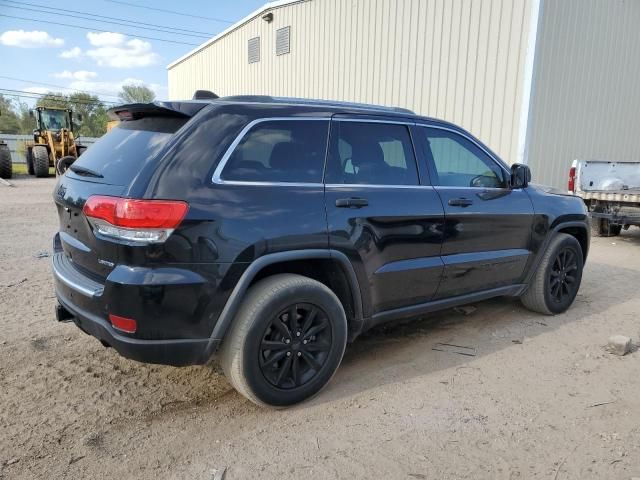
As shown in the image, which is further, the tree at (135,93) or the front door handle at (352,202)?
the tree at (135,93)

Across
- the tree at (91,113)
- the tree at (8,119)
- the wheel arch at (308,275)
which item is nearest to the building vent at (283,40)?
the wheel arch at (308,275)

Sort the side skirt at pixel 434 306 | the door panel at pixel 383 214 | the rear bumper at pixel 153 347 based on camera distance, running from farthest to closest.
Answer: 1. the side skirt at pixel 434 306
2. the door panel at pixel 383 214
3. the rear bumper at pixel 153 347

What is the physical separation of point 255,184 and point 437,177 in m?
1.58

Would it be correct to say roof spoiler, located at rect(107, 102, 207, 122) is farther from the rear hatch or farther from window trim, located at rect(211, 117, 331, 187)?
window trim, located at rect(211, 117, 331, 187)

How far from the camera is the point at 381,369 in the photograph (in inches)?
141

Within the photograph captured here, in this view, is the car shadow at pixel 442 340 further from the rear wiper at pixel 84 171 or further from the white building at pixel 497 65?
the white building at pixel 497 65

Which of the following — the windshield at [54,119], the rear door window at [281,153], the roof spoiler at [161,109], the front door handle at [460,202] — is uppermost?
the windshield at [54,119]

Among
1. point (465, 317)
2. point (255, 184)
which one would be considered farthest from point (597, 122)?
point (255, 184)

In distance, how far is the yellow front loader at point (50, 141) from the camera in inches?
803

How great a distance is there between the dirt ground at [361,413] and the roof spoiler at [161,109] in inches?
68.4

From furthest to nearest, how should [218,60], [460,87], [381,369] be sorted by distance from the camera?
1. [218,60]
2. [460,87]
3. [381,369]

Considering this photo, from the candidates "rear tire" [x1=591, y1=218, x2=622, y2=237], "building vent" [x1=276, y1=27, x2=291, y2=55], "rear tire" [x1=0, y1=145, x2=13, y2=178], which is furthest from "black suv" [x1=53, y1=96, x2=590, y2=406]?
"rear tire" [x1=0, y1=145, x2=13, y2=178]

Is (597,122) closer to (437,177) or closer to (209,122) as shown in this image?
(437,177)

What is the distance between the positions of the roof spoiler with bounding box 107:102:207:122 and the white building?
304 inches
